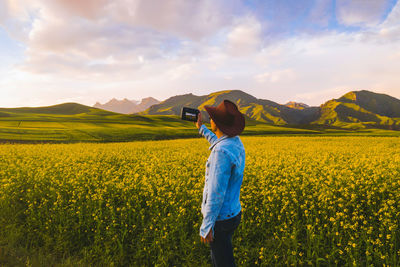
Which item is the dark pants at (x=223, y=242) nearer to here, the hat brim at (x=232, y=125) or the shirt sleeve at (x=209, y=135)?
the hat brim at (x=232, y=125)

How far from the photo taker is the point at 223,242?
292 centimetres

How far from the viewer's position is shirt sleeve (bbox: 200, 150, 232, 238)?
2.62 meters

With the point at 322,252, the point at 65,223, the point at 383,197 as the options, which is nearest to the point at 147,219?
the point at 65,223

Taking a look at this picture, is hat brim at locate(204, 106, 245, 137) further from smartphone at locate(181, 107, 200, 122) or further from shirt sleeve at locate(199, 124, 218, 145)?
shirt sleeve at locate(199, 124, 218, 145)

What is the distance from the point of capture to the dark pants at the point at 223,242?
9.48ft

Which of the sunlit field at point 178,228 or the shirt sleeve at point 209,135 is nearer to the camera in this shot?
the shirt sleeve at point 209,135

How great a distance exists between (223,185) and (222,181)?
0.05 m

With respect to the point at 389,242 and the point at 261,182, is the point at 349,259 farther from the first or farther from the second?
the point at 261,182

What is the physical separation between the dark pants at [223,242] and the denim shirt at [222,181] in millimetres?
96

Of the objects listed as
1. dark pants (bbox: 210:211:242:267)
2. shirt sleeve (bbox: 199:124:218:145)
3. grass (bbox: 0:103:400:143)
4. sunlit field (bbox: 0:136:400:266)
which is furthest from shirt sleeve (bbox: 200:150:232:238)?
grass (bbox: 0:103:400:143)

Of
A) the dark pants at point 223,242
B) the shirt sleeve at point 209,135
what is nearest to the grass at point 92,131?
the shirt sleeve at point 209,135

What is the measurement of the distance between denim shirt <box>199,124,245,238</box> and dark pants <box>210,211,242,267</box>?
0.10 m

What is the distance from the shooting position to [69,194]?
582cm

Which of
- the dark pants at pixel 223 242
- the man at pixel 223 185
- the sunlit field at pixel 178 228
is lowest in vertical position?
the sunlit field at pixel 178 228
